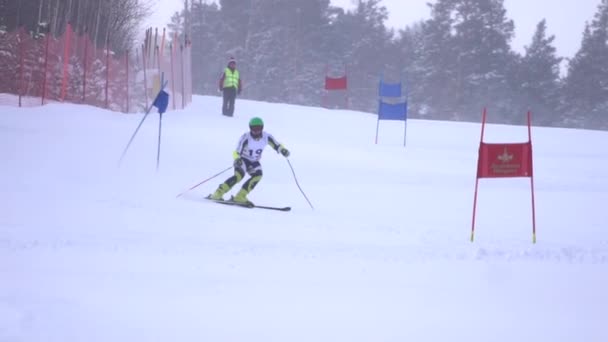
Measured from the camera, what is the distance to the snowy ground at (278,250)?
3967 mm

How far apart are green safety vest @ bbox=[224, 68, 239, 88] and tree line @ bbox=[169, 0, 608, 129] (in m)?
21.1

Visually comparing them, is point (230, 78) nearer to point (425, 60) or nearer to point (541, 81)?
point (425, 60)

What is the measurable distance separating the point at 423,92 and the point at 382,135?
23330 mm

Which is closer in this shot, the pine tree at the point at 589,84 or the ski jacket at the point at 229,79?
the ski jacket at the point at 229,79

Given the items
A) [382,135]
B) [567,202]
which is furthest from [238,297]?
[382,135]

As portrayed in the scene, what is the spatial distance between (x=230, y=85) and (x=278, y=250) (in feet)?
38.7

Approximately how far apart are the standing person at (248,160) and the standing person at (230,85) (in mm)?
8481

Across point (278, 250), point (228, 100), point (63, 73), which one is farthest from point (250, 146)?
point (228, 100)

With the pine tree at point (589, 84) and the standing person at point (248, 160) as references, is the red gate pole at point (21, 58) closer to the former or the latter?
the standing person at point (248, 160)

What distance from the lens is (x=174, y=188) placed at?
343 inches

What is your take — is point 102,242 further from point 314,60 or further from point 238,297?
point 314,60

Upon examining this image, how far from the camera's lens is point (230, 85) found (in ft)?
54.7

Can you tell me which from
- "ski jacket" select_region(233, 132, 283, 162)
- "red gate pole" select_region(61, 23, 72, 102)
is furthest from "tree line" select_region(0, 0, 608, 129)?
"ski jacket" select_region(233, 132, 283, 162)

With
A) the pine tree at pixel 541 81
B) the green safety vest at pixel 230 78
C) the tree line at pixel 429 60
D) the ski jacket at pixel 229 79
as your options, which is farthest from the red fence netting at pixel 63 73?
the pine tree at pixel 541 81
